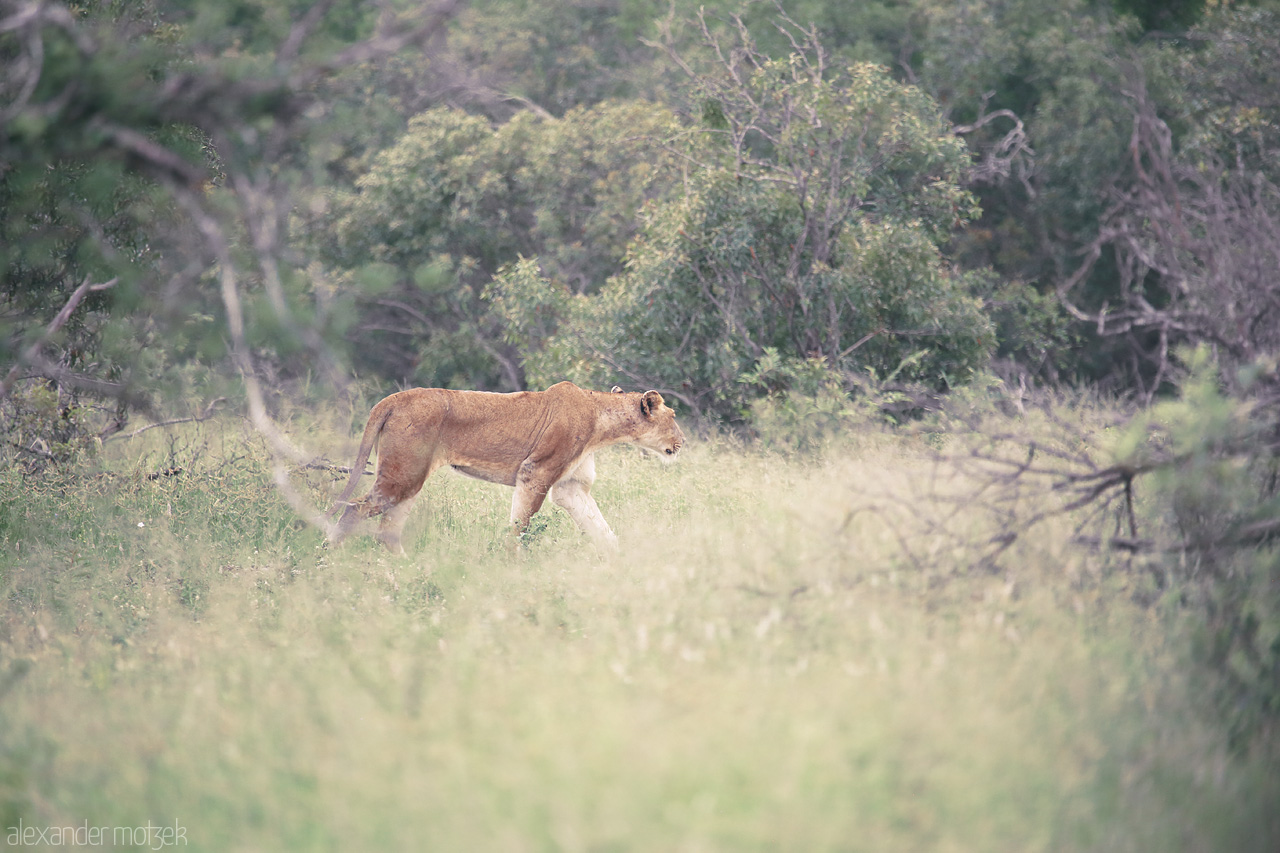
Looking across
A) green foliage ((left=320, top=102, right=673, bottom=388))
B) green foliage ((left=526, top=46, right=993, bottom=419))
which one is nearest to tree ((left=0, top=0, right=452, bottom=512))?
green foliage ((left=526, top=46, right=993, bottom=419))

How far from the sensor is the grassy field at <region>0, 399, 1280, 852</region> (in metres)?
3.58

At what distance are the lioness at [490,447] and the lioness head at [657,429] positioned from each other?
10 centimetres

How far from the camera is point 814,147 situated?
11.9m

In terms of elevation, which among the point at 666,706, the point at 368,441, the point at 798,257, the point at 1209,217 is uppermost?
the point at 1209,217

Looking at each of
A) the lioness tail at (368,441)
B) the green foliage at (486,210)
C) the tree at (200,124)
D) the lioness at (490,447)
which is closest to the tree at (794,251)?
the lioness at (490,447)

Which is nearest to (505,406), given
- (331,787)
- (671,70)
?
(331,787)

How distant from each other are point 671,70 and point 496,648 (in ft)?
52.1

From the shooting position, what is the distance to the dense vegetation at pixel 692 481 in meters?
3.90

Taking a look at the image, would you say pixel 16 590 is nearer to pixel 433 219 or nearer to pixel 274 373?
pixel 274 373

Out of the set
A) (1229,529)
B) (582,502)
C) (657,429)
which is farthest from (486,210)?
(1229,529)

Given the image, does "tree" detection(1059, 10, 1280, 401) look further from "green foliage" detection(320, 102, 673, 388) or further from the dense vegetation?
"green foliage" detection(320, 102, 673, 388)

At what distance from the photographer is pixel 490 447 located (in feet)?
27.8

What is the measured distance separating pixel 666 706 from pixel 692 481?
5211 millimetres

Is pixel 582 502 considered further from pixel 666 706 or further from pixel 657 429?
pixel 666 706
